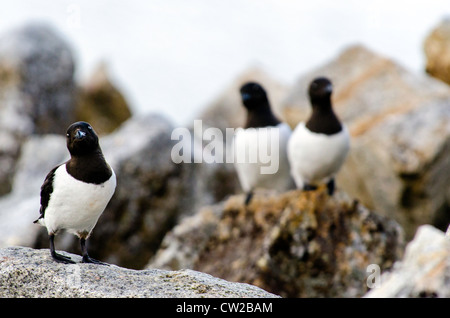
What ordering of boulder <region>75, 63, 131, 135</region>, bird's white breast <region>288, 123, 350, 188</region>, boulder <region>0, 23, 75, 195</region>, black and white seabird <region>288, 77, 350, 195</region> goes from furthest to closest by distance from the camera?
boulder <region>75, 63, 131, 135</region>, boulder <region>0, 23, 75, 195</region>, bird's white breast <region>288, 123, 350, 188</region>, black and white seabird <region>288, 77, 350, 195</region>

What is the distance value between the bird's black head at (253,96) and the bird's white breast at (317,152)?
775mm

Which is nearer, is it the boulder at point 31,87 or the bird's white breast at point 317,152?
the bird's white breast at point 317,152

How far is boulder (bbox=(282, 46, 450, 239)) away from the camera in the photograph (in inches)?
436

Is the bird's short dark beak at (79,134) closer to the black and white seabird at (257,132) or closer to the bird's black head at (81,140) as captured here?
the bird's black head at (81,140)

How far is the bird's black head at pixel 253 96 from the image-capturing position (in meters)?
9.46

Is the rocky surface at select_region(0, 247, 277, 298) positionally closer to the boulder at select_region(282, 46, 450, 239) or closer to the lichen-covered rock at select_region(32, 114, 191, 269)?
the lichen-covered rock at select_region(32, 114, 191, 269)

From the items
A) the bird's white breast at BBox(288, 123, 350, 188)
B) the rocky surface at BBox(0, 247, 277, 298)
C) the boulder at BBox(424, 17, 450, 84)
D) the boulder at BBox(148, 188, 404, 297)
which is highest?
the boulder at BBox(424, 17, 450, 84)

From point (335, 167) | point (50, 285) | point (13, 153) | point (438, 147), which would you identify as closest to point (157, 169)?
point (335, 167)

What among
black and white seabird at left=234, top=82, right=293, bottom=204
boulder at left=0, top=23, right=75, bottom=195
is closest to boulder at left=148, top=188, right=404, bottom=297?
black and white seabird at left=234, top=82, right=293, bottom=204

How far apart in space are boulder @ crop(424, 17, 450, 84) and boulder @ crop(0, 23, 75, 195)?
29.3ft

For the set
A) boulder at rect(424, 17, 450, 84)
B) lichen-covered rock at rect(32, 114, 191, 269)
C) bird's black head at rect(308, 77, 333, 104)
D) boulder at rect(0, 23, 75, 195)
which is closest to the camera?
bird's black head at rect(308, 77, 333, 104)

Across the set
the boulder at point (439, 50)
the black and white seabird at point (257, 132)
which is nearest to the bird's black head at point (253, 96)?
the black and white seabird at point (257, 132)

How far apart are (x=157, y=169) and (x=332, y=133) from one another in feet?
12.2
